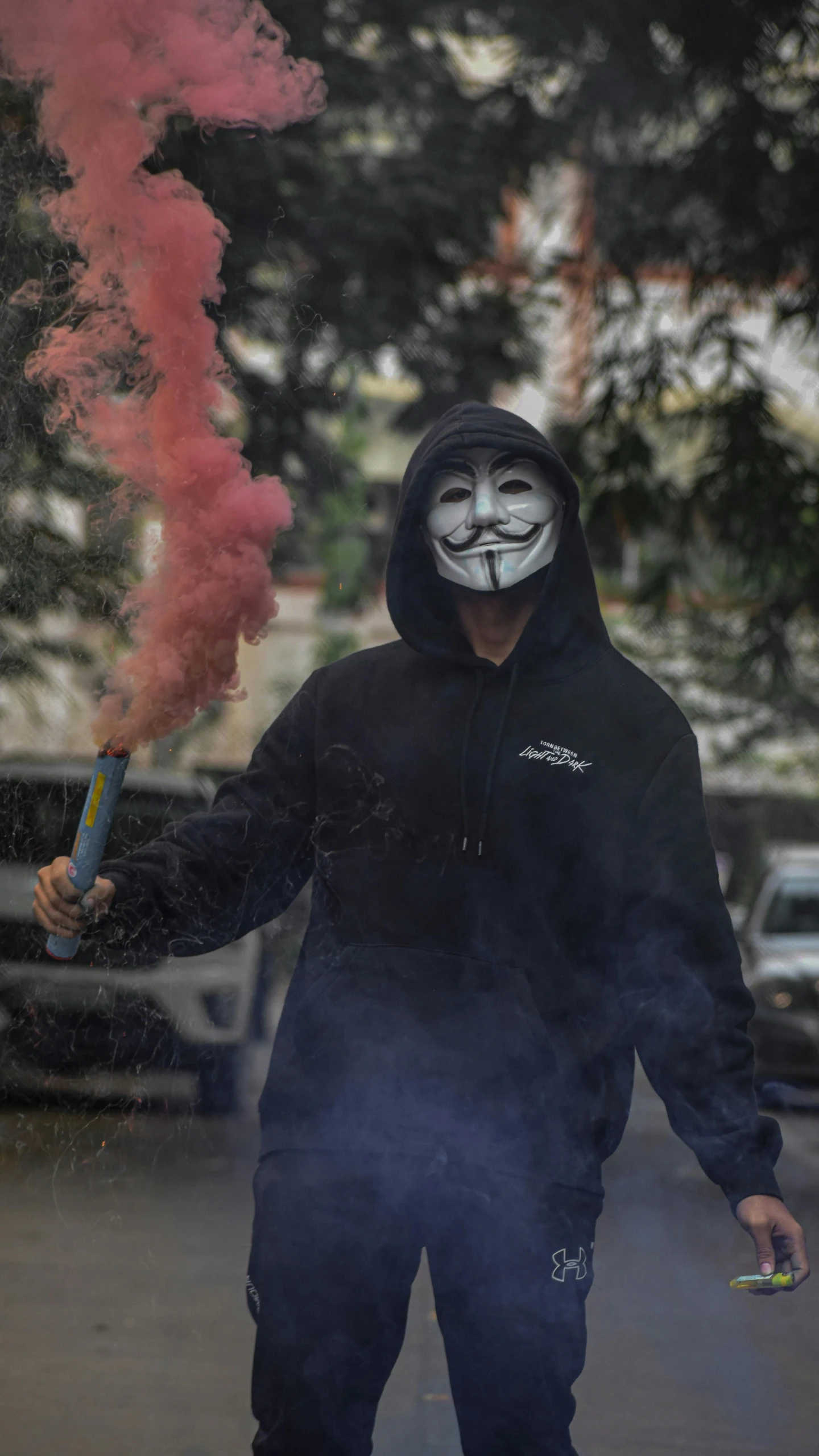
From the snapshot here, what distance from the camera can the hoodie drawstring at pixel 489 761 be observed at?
1.77 meters

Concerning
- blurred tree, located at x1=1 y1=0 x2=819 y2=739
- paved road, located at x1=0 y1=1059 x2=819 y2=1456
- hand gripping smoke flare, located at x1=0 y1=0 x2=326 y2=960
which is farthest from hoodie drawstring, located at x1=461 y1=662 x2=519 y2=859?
blurred tree, located at x1=1 y1=0 x2=819 y2=739

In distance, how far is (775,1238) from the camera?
1.70 metres

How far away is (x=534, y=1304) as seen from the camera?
167cm

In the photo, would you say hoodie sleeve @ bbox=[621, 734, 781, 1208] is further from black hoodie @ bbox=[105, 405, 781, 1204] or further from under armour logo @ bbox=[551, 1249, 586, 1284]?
under armour logo @ bbox=[551, 1249, 586, 1284]

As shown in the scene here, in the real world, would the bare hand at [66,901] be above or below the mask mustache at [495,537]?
below

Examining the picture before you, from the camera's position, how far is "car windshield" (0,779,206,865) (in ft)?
7.16

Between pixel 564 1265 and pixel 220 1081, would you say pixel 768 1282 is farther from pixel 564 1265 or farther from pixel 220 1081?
pixel 220 1081

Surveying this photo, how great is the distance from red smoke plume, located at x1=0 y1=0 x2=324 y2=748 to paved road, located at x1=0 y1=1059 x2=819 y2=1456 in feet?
2.49

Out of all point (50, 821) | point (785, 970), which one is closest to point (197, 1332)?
point (50, 821)

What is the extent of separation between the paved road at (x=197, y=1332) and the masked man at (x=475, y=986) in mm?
550

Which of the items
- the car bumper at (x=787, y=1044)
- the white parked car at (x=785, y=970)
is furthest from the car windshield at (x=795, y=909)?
the car bumper at (x=787, y=1044)

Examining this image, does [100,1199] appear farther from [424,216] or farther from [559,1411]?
[424,216]

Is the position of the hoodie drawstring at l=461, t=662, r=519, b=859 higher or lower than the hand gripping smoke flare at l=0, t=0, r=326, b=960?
lower

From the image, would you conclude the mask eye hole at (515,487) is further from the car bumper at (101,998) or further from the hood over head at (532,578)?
the car bumper at (101,998)
